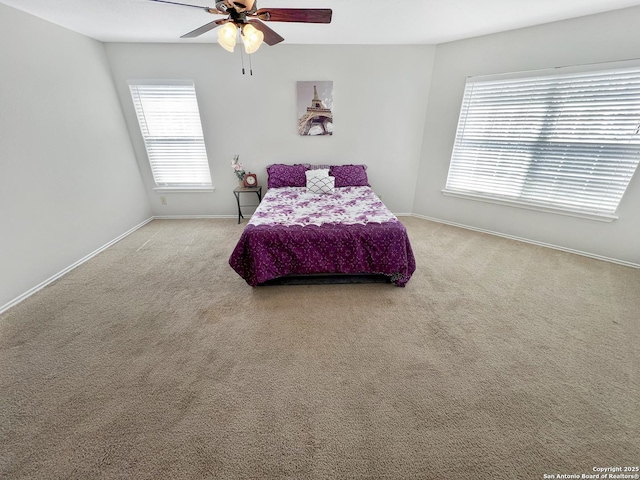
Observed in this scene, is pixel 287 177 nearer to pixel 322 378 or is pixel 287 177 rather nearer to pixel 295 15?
pixel 295 15

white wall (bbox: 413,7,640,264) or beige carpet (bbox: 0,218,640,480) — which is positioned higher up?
white wall (bbox: 413,7,640,264)

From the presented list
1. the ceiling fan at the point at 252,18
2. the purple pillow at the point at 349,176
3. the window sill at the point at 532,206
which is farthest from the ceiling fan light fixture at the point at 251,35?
the window sill at the point at 532,206

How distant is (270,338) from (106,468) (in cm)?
96

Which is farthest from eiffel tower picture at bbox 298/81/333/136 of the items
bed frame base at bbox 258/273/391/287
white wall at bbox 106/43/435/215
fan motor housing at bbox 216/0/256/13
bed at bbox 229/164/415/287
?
bed frame base at bbox 258/273/391/287

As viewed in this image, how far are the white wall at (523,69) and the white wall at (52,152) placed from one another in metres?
4.32

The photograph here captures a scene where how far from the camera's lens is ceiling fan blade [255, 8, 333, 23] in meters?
1.52

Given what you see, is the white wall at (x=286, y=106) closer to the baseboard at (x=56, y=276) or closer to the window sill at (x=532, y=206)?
the window sill at (x=532, y=206)

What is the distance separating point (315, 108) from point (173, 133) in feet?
6.88

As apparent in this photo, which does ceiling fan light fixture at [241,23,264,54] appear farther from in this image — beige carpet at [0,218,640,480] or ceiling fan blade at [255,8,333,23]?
beige carpet at [0,218,640,480]

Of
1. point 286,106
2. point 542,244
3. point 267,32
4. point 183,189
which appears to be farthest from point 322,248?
point 542,244

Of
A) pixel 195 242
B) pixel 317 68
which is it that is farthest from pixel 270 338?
pixel 317 68

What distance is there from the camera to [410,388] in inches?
56.4

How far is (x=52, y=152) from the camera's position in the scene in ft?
7.93

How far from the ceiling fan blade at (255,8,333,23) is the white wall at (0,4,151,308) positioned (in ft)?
7.75
